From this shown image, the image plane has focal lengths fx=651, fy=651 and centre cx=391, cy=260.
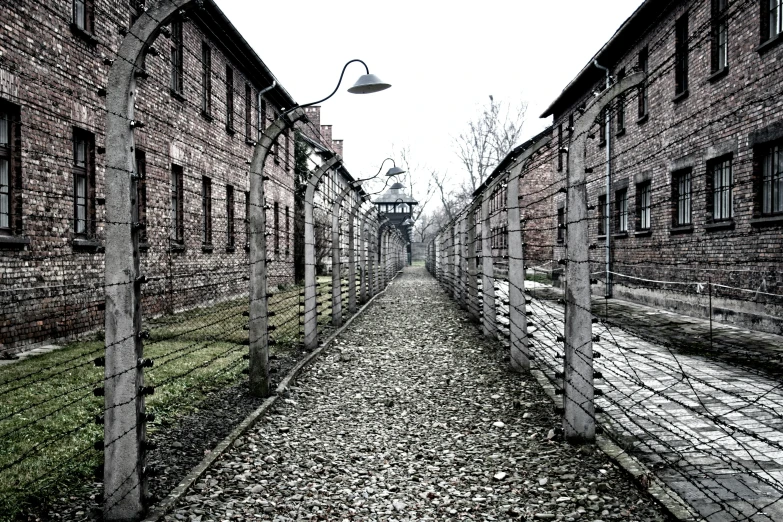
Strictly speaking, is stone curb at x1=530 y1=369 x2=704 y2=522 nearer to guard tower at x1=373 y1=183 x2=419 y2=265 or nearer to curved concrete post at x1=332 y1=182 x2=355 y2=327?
curved concrete post at x1=332 y1=182 x2=355 y2=327

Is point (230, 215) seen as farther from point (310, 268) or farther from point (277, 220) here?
point (310, 268)

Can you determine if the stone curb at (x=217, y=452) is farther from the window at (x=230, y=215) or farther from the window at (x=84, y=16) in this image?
the window at (x=230, y=215)

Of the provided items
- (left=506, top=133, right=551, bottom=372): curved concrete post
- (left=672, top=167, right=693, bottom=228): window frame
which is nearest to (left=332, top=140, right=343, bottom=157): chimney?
(left=672, top=167, right=693, bottom=228): window frame

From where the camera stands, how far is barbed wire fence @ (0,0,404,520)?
11.2 ft

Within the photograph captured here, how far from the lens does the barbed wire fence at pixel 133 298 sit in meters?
3.42

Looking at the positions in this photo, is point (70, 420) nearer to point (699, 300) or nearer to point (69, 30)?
point (69, 30)

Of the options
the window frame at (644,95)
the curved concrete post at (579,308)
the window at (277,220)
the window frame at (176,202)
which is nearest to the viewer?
the curved concrete post at (579,308)

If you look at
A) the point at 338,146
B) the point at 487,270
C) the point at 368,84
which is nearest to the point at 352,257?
the point at 487,270

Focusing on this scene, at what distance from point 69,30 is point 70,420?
22.9ft

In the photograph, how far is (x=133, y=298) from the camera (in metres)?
3.44

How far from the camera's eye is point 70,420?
5.25 meters

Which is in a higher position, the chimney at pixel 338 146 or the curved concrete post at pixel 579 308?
the chimney at pixel 338 146

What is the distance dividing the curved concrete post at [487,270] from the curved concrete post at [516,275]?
210 centimetres

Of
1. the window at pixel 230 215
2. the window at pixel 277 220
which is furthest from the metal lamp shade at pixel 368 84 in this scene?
the window at pixel 277 220
